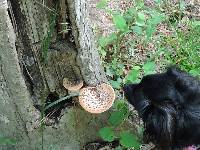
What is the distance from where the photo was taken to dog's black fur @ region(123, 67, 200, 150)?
9.09 ft

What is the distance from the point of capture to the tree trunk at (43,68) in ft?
8.82

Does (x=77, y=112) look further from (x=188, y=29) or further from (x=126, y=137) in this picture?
(x=188, y=29)

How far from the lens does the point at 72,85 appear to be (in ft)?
10.1

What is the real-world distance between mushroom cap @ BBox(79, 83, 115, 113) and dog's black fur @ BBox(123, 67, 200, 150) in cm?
22

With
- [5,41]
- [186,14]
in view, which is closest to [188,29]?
[186,14]

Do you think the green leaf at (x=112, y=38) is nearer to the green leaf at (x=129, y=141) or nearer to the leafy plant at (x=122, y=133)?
the leafy plant at (x=122, y=133)

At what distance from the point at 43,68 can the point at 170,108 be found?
92 centimetres

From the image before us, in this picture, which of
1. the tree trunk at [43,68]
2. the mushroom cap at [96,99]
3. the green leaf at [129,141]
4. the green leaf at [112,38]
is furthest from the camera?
the green leaf at [112,38]

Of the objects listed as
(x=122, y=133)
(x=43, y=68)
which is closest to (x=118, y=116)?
(x=122, y=133)

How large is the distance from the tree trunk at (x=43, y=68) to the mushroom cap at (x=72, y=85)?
0.02m

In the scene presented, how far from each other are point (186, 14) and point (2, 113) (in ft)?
9.00

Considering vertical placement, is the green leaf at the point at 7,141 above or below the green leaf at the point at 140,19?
below

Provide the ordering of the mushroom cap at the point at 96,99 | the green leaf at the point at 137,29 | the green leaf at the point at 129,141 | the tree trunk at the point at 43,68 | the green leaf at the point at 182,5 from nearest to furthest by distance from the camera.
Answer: the tree trunk at the point at 43,68, the mushroom cap at the point at 96,99, the green leaf at the point at 129,141, the green leaf at the point at 137,29, the green leaf at the point at 182,5

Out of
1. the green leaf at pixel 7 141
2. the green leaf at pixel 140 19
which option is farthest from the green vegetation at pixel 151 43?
the green leaf at pixel 7 141
